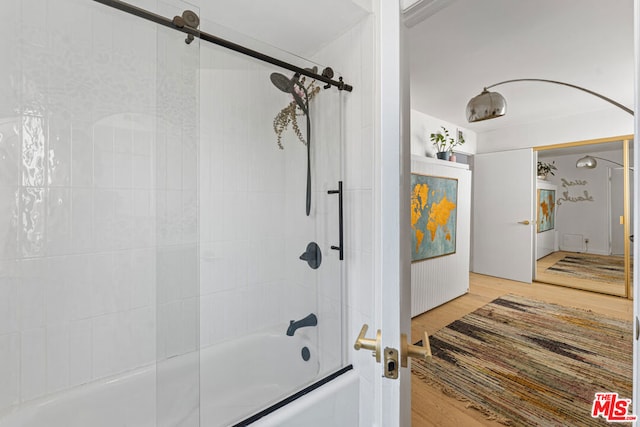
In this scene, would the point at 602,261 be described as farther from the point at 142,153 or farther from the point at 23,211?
the point at 23,211

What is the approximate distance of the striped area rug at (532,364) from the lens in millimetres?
1728

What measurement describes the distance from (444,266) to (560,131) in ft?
8.94

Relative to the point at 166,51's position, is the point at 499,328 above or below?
below

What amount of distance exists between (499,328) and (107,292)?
3221 mm

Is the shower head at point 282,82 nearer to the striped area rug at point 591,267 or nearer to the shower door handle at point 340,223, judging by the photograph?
the shower door handle at point 340,223

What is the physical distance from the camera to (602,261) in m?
3.74

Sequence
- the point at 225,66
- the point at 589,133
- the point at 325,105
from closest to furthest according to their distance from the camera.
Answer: the point at 225,66, the point at 325,105, the point at 589,133

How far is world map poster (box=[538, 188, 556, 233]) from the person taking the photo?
4.07 metres

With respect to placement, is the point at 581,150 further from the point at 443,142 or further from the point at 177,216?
the point at 177,216

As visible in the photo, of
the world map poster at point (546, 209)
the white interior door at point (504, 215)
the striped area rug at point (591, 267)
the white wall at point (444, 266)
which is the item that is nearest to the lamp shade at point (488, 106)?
the white wall at point (444, 266)

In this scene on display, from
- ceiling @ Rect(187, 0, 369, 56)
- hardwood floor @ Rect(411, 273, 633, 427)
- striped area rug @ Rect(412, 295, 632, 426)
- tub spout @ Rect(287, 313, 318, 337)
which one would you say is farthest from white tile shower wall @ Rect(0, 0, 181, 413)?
striped area rug @ Rect(412, 295, 632, 426)

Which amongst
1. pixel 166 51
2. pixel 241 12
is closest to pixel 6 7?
pixel 166 51

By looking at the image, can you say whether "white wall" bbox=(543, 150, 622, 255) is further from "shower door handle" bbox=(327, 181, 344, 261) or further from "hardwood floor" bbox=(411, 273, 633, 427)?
"shower door handle" bbox=(327, 181, 344, 261)

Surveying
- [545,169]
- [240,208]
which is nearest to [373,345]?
[240,208]
